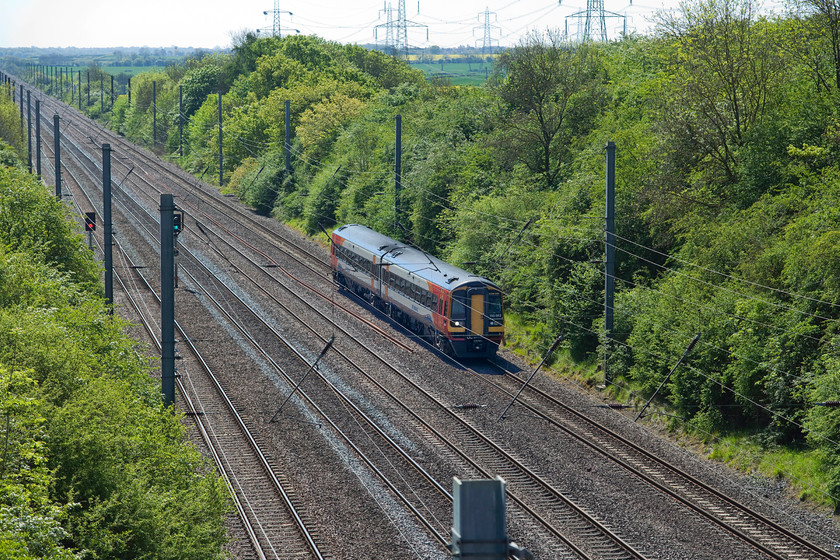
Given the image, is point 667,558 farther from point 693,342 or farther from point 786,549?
point 693,342

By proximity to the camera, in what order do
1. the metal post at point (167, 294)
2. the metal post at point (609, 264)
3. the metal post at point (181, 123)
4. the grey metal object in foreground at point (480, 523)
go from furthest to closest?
the metal post at point (181, 123)
the metal post at point (609, 264)
the metal post at point (167, 294)
the grey metal object in foreground at point (480, 523)

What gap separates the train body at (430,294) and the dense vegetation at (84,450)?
1175cm

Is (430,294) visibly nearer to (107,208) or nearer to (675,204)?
(675,204)

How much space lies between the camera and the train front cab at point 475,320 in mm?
30859

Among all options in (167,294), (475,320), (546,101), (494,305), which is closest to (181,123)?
(546,101)

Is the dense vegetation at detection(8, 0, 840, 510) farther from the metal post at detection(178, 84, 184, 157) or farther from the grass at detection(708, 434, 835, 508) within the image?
the metal post at detection(178, 84, 184, 157)

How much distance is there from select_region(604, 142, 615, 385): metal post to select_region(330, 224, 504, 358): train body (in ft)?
14.6

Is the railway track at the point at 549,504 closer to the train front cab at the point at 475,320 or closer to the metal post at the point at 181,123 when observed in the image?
the train front cab at the point at 475,320

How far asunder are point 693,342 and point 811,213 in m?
5.25

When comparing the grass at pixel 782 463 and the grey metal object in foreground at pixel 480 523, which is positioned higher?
the grey metal object in foreground at pixel 480 523

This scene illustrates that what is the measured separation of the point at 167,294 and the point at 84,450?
6.30 m

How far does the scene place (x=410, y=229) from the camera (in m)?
46.6

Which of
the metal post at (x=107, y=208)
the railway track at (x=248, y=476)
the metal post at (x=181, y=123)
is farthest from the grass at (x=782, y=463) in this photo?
the metal post at (x=181, y=123)

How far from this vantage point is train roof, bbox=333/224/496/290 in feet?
103
